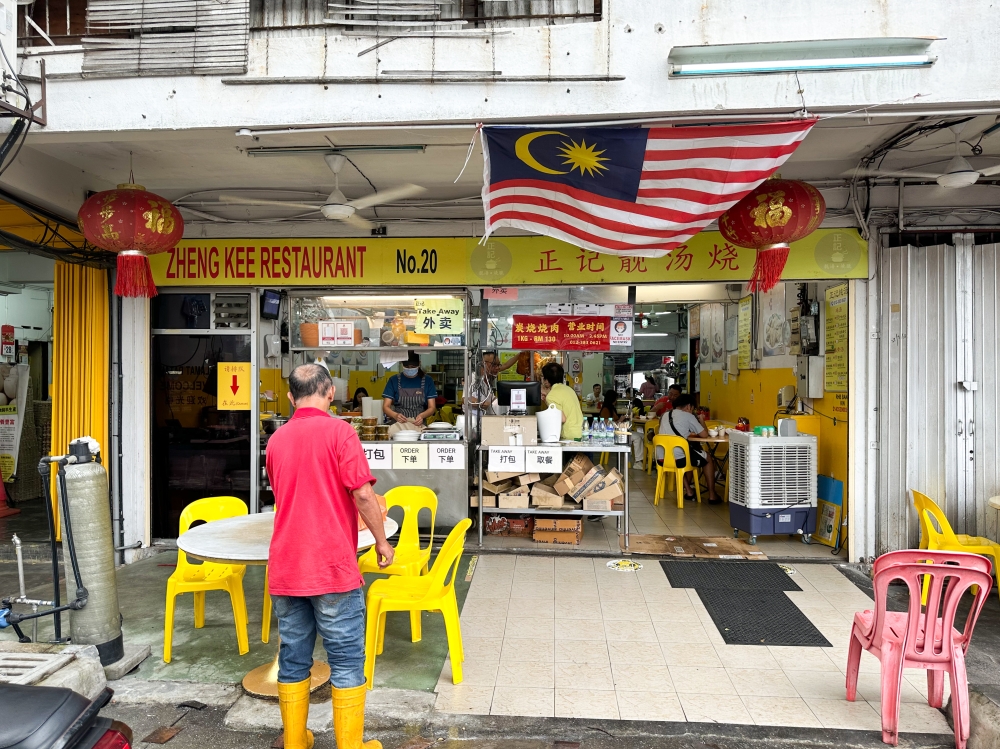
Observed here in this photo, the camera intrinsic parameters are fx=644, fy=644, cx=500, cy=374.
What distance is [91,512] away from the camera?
3.70m

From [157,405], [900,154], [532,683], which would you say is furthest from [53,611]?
[900,154]

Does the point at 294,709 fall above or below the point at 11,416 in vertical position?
below

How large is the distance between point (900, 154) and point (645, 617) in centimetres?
419

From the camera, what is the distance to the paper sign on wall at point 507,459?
614cm

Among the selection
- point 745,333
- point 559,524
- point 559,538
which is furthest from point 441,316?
point 745,333

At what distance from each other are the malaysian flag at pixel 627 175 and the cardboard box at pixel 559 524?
3.10 meters

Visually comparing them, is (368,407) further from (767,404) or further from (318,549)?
(767,404)

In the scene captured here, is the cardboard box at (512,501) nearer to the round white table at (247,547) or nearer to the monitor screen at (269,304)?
the round white table at (247,547)

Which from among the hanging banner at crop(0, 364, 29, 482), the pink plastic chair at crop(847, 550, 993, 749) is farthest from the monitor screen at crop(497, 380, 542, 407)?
the hanging banner at crop(0, 364, 29, 482)

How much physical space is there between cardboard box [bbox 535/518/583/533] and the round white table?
272 centimetres

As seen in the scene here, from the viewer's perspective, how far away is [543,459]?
6117 mm

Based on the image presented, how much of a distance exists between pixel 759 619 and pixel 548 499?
2257 mm

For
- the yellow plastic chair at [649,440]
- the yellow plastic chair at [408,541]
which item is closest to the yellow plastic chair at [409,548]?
the yellow plastic chair at [408,541]

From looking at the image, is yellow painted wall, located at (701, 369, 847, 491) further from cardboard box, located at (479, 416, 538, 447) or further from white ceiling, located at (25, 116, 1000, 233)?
cardboard box, located at (479, 416, 538, 447)
